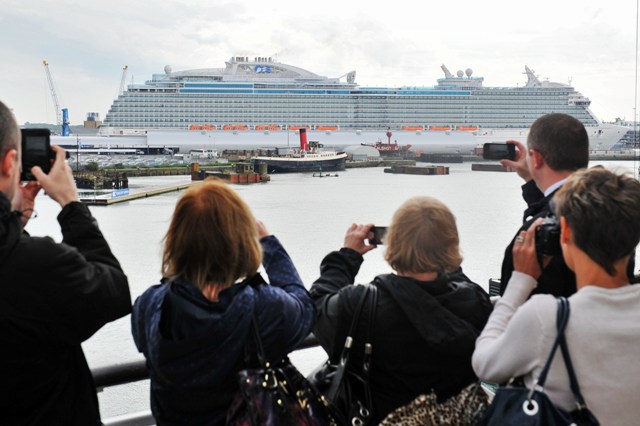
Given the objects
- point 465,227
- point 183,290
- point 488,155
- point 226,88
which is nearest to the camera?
point 183,290

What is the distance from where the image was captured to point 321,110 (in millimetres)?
40594

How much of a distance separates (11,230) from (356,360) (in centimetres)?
60

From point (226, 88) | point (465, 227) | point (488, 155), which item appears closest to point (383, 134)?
point (226, 88)

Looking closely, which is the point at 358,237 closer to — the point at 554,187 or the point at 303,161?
the point at 554,187

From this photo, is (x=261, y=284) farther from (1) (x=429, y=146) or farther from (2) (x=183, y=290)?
Result: (1) (x=429, y=146)

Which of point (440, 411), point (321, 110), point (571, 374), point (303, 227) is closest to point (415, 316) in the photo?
point (440, 411)

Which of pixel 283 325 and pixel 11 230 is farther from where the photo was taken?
pixel 283 325

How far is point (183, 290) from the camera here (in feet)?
3.55

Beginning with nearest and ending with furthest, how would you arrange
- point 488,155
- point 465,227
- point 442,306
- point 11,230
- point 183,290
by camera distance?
point 11,230 → point 183,290 → point 442,306 → point 488,155 → point 465,227

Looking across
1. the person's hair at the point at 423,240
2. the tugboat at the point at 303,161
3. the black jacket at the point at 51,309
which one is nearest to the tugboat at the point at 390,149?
the tugboat at the point at 303,161

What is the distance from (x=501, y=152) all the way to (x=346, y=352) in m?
0.72

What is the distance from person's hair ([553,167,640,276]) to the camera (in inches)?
41.2

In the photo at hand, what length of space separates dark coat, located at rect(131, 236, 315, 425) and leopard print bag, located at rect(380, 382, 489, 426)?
0.21 metres

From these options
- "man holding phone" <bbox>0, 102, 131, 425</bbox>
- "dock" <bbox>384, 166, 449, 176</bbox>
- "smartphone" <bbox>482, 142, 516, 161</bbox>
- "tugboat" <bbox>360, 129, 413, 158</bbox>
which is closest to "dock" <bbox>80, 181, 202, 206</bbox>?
"dock" <bbox>384, 166, 449, 176</bbox>
